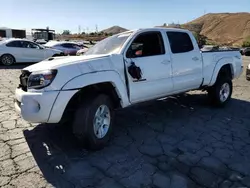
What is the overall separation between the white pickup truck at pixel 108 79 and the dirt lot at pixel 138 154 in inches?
18.2

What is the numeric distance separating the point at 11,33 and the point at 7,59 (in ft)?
124

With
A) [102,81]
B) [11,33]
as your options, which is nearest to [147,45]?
[102,81]

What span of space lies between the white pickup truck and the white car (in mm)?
11077

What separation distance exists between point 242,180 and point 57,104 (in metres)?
2.63

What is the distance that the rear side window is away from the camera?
18.5 feet

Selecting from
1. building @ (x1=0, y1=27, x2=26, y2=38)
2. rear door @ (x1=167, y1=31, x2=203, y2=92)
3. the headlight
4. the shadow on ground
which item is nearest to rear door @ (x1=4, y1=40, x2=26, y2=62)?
the shadow on ground

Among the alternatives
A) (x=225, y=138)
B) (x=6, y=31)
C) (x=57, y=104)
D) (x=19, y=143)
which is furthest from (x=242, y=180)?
(x=6, y=31)

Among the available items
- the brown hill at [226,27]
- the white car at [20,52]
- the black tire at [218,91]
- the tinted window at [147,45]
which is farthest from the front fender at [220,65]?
the brown hill at [226,27]

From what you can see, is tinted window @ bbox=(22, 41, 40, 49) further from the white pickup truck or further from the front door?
the front door

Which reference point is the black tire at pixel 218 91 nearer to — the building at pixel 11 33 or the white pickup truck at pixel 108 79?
the white pickup truck at pixel 108 79

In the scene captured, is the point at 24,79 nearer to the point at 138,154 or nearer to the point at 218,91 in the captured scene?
the point at 138,154

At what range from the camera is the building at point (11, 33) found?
4786 cm

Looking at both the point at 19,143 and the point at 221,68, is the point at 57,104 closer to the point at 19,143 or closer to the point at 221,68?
the point at 19,143

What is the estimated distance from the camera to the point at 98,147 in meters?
4.20
